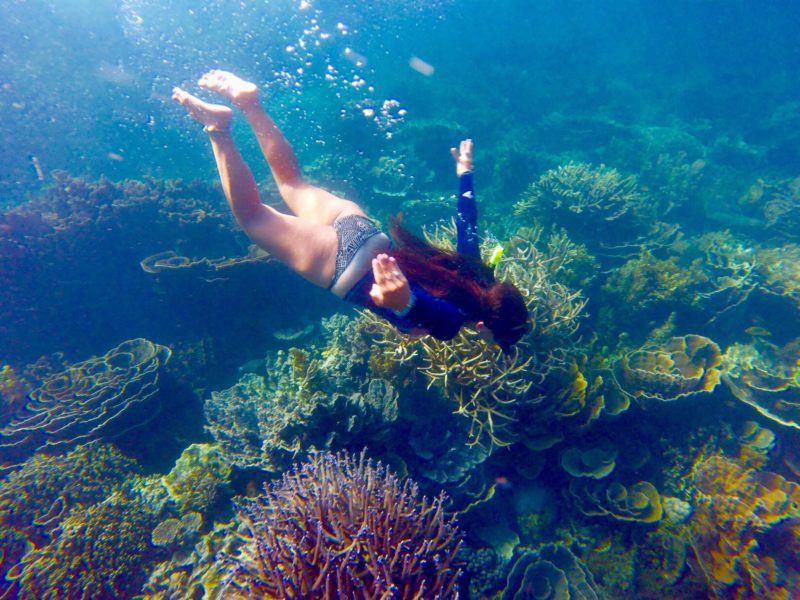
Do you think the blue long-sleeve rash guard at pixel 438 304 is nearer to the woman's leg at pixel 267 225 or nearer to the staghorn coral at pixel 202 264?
the woman's leg at pixel 267 225

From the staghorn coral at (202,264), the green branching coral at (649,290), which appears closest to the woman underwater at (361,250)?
the staghorn coral at (202,264)

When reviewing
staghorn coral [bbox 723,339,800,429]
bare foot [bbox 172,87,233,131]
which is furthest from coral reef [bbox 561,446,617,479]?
bare foot [bbox 172,87,233,131]

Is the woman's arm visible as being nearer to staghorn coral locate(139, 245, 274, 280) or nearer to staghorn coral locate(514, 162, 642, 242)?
staghorn coral locate(139, 245, 274, 280)

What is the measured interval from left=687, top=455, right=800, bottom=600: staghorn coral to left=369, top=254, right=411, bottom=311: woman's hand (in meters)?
4.63

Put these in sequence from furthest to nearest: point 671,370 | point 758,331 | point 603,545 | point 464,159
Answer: point 758,331, point 671,370, point 603,545, point 464,159

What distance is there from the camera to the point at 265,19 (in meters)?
30.5

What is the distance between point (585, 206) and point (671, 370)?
13.2ft

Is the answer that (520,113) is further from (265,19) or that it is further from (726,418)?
(265,19)

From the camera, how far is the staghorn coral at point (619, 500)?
4395mm

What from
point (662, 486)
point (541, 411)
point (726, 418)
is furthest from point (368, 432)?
point (726, 418)

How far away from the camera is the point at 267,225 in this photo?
3.77m

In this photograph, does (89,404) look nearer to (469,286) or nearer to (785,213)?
(469,286)

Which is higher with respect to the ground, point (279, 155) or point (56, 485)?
point (279, 155)

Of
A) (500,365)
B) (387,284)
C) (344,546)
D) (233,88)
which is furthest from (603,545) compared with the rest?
(233,88)
